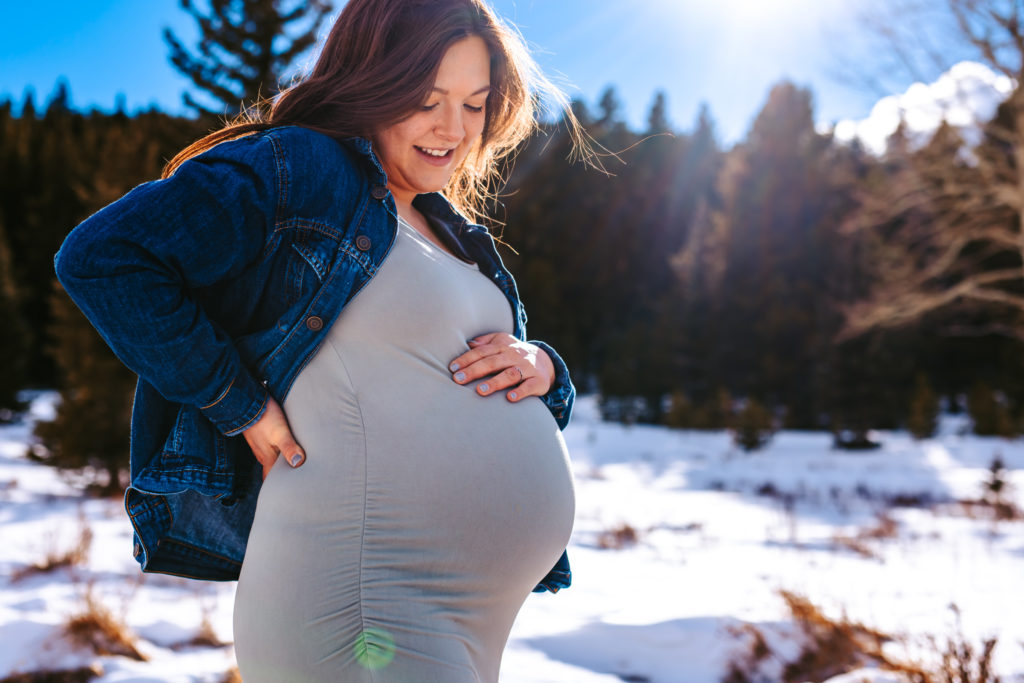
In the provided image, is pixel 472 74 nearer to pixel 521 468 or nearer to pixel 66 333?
pixel 521 468

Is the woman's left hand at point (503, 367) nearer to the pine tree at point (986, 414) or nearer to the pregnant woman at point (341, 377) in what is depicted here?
the pregnant woman at point (341, 377)

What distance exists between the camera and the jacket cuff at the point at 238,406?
1.19 m

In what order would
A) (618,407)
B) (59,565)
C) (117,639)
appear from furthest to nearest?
(618,407), (59,565), (117,639)

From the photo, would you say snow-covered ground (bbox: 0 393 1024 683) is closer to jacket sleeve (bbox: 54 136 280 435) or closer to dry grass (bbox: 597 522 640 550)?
dry grass (bbox: 597 522 640 550)

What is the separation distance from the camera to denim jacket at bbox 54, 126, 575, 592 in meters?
1.09

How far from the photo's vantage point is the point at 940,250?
820 inches

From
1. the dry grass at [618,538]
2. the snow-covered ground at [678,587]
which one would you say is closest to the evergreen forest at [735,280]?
the snow-covered ground at [678,587]

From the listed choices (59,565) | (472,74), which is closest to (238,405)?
(472,74)

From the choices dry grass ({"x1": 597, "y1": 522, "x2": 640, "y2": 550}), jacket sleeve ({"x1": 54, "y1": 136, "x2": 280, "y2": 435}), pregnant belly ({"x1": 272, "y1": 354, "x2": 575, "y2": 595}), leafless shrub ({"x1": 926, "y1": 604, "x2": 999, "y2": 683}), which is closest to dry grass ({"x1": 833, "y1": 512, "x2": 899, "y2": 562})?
dry grass ({"x1": 597, "y1": 522, "x2": 640, "y2": 550})

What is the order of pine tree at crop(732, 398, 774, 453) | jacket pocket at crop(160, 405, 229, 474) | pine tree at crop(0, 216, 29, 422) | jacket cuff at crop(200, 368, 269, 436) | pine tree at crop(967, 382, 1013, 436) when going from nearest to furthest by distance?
jacket cuff at crop(200, 368, 269, 436), jacket pocket at crop(160, 405, 229, 474), pine tree at crop(732, 398, 774, 453), pine tree at crop(967, 382, 1013, 436), pine tree at crop(0, 216, 29, 422)

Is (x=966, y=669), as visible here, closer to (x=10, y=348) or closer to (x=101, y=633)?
(x=101, y=633)

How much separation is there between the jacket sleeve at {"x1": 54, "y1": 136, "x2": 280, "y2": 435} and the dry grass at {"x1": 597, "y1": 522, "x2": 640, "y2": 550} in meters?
5.71

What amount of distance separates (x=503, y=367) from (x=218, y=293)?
0.57 m

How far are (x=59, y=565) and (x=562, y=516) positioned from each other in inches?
184
